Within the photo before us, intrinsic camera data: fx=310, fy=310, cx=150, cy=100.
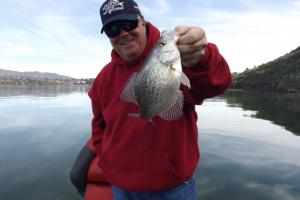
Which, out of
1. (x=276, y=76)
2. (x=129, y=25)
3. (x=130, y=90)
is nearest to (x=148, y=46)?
(x=129, y=25)

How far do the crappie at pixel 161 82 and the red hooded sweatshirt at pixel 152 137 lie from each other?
0.32m

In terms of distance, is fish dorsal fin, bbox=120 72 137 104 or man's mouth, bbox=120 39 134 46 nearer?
fish dorsal fin, bbox=120 72 137 104

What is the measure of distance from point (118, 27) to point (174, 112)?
3.58 feet

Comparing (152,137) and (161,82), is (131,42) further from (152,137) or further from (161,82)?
(152,137)

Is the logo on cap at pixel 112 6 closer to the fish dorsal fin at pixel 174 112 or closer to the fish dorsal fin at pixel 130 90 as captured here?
the fish dorsal fin at pixel 130 90

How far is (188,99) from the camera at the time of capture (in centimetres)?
338

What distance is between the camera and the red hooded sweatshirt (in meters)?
3.20

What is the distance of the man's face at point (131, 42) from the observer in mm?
3371

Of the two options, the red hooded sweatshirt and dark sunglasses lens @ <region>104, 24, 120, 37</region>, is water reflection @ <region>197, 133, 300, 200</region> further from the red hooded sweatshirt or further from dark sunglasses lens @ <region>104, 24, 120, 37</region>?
dark sunglasses lens @ <region>104, 24, 120, 37</region>

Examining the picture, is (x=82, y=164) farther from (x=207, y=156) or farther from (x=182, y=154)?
(x=207, y=156)

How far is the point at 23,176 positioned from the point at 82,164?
578 cm

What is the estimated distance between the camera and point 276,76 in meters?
96.1

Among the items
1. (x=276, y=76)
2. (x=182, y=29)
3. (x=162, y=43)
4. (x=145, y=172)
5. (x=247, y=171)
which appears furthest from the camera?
(x=276, y=76)

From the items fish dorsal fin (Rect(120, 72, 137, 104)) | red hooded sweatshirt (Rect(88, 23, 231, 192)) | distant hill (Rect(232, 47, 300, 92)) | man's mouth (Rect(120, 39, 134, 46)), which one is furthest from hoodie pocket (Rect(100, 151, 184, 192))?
distant hill (Rect(232, 47, 300, 92))
